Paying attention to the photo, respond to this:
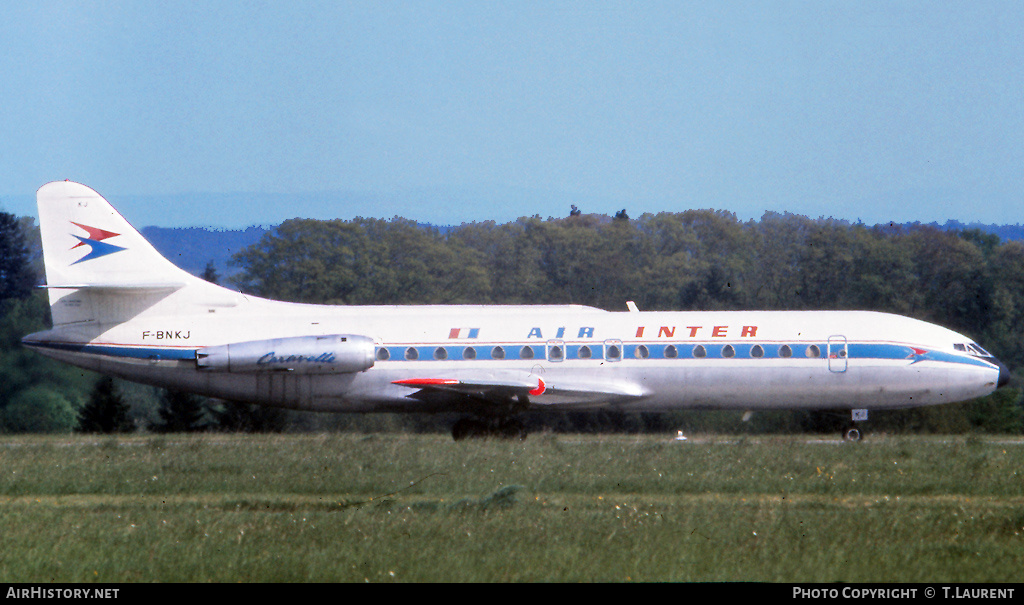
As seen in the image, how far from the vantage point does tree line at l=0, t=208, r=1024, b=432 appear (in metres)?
45.3

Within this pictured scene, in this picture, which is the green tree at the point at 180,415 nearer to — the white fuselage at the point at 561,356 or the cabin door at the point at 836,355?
the white fuselage at the point at 561,356

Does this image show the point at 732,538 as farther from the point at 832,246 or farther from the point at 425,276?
the point at 832,246

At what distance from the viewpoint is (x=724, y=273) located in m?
52.2

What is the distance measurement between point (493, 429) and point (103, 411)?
13657mm

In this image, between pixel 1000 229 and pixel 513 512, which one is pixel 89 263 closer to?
pixel 513 512

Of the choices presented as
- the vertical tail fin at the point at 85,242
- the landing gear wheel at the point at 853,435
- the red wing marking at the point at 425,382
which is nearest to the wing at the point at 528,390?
the red wing marking at the point at 425,382

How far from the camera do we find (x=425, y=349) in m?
23.2

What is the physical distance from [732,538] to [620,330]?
39.5ft

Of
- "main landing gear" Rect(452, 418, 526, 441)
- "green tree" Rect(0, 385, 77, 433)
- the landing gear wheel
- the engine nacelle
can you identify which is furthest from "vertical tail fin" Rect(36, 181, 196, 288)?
the landing gear wheel

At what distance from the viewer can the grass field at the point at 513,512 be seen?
33.3 feet

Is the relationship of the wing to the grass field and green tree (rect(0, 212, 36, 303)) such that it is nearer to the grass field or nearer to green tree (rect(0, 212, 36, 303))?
the grass field

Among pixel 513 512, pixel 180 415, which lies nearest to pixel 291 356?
pixel 513 512

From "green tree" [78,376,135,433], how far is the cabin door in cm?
1963

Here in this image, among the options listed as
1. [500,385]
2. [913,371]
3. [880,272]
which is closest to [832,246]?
[880,272]
